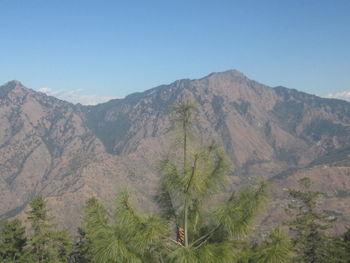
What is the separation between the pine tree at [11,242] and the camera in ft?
108

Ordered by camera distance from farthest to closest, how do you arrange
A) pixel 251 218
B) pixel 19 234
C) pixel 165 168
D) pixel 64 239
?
pixel 64 239 → pixel 19 234 → pixel 165 168 → pixel 251 218

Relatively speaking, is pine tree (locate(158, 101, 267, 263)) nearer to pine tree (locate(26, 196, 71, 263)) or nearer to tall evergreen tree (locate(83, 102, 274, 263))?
tall evergreen tree (locate(83, 102, 274, 263))

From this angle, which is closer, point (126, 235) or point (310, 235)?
point (126, 235)

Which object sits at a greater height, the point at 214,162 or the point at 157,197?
the point at 214,162

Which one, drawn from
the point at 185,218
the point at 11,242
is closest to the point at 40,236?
the point at 11,242

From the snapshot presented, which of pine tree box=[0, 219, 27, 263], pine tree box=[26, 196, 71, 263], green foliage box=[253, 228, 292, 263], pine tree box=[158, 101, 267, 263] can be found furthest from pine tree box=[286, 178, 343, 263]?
pine tree box=[0, 219, 27, 263]

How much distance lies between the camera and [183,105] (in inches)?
428

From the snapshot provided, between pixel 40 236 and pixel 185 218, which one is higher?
pixel 185 218

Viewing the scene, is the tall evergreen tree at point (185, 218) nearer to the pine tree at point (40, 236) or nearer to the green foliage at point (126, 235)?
the green foliage at point (126, 235)

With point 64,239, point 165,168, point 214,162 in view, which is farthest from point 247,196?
point 64,239

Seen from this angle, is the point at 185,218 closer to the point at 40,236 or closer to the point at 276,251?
the point at 276,251

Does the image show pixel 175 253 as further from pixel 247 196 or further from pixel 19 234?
pixel 19 234

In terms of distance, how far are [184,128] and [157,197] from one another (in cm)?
237

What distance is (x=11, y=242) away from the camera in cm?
3359
